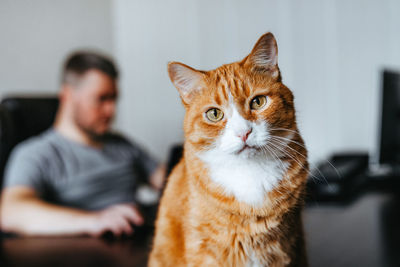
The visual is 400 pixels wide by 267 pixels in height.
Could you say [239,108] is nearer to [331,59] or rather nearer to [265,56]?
[265,56]

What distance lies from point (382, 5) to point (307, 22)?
48 cm

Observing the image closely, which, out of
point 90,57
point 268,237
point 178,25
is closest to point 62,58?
point 90,57

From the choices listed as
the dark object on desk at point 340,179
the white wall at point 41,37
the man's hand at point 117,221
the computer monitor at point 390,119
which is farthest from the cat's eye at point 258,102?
the white wall at point 41,37

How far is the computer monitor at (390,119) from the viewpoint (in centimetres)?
164

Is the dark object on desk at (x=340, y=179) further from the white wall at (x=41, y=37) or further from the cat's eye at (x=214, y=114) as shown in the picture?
the white wall at (x=41, y=37)

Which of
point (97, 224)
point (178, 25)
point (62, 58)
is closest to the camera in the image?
point (97, 224)

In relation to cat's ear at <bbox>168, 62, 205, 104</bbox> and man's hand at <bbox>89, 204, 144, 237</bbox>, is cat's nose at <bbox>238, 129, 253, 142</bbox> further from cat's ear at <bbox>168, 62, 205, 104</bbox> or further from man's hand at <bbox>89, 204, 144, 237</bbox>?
man's hand at <bbox>89, 204, 144, 237</bbox>

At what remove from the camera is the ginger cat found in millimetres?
481

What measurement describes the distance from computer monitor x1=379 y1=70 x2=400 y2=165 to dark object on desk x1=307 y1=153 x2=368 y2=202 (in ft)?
0.53

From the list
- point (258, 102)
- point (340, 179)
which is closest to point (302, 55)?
point (340, 179)

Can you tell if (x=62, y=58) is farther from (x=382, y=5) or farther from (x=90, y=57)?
(x=382, y=5)

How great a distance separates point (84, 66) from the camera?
6.12 feet

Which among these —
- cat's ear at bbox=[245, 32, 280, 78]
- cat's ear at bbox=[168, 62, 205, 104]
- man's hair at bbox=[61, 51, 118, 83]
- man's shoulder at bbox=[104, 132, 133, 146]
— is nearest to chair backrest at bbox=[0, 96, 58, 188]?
man's hair at bbox=[61, 51, 118, 83]

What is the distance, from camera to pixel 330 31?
7.42 feet
